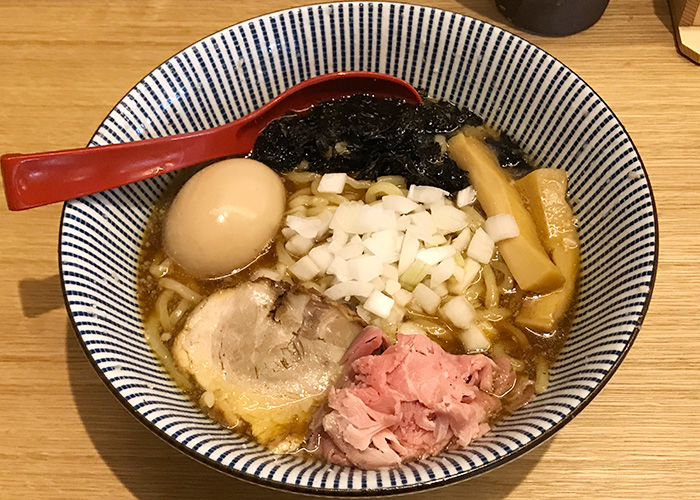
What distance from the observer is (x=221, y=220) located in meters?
1.62

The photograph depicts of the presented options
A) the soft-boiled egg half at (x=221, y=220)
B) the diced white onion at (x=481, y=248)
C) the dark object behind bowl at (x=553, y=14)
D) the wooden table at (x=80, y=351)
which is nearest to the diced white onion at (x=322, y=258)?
the soft-boiled egg half at (x=221, y=220)

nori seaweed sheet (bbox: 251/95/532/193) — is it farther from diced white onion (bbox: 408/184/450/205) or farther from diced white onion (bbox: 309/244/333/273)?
diced white onion (bbox: 309/244/333/273)

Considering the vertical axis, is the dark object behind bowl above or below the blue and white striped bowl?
above

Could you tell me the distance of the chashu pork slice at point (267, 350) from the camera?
143 cm

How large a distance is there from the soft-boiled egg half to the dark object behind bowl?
1.11 metres

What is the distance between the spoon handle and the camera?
4.58 feet

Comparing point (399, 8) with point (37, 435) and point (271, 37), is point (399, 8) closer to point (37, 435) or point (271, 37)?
point (271, 37)

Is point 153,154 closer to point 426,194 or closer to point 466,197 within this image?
point 426,194

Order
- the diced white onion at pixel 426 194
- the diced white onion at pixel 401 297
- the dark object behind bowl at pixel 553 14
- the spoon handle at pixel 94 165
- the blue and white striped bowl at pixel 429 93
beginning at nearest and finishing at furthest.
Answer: the blue and white striped bowl at pixel 429 93
the spoon handle at pixel 94 165
the diced white onion at pixel 401 297
the diced white onion at pixel 426 194
the dark object behind bowl at pixel 553 14

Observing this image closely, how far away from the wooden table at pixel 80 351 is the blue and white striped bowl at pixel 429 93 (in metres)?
0.20

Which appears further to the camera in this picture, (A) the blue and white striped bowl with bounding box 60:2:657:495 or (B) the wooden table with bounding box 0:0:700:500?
(B) the wooden table with bounding box 0:0:700:500

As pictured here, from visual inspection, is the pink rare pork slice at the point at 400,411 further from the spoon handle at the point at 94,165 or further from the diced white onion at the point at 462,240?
the spoon handle at the point at 94,165

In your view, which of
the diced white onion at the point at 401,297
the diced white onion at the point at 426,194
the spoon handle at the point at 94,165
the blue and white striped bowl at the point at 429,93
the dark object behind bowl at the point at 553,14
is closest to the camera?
the blue and white striped bowl at the point at 429,93

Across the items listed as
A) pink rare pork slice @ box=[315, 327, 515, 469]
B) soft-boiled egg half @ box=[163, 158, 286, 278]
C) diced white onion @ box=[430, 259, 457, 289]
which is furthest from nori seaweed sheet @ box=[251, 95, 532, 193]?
pink rare pork slice @ box=[315, 327, 515, 469]
